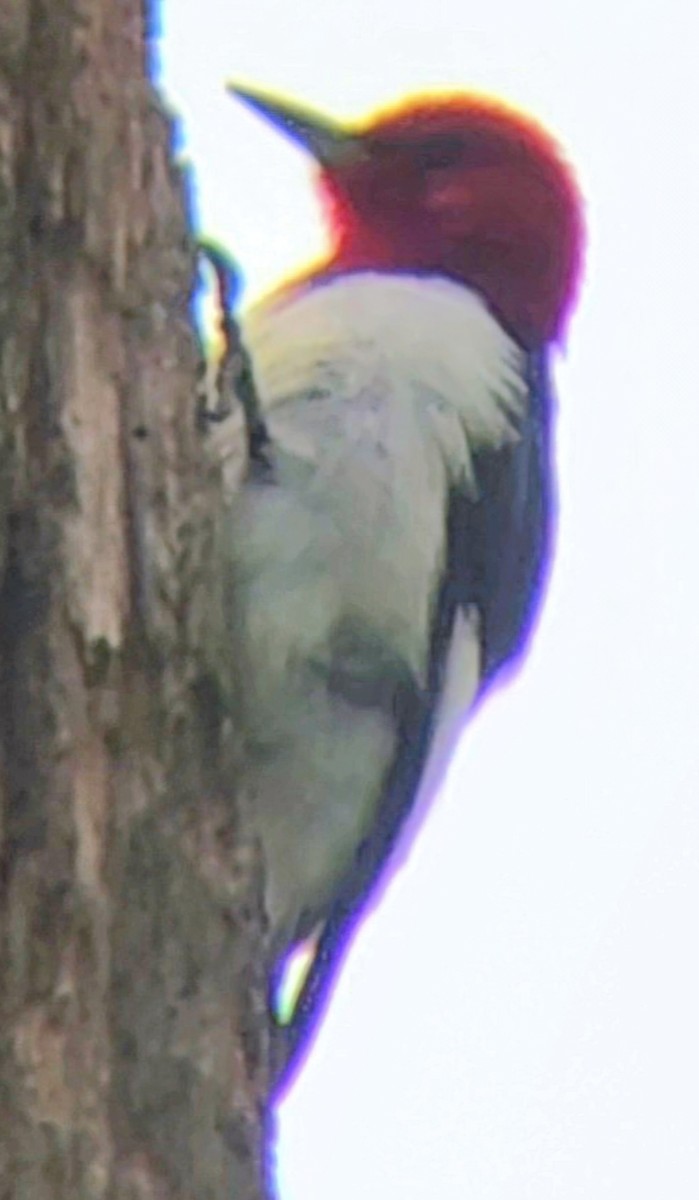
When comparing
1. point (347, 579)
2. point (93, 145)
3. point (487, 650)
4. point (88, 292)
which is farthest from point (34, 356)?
point (487, 650)

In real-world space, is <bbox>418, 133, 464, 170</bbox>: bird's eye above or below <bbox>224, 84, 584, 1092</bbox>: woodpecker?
above

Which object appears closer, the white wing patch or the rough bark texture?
the rough bark texture

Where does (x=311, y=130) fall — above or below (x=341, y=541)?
above

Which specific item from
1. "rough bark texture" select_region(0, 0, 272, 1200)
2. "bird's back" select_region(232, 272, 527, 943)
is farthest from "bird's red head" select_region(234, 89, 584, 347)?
"rough bark texture" select_region(0, 0, 272, 1200)

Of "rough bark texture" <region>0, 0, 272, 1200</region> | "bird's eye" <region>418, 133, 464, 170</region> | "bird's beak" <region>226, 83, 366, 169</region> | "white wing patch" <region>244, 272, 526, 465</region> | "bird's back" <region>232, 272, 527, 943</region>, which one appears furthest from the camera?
"bird's beak" <region>226, 83, 366, 169</region>

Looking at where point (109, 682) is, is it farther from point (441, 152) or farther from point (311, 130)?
point (311, 130)

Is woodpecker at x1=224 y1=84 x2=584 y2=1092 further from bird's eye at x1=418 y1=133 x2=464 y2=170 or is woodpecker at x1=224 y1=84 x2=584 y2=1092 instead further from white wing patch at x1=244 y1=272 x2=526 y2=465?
bird's eye at x1=418 y1=133 x2=464 y2=170

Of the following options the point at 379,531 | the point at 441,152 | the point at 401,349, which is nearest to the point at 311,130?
the point at 441,152
